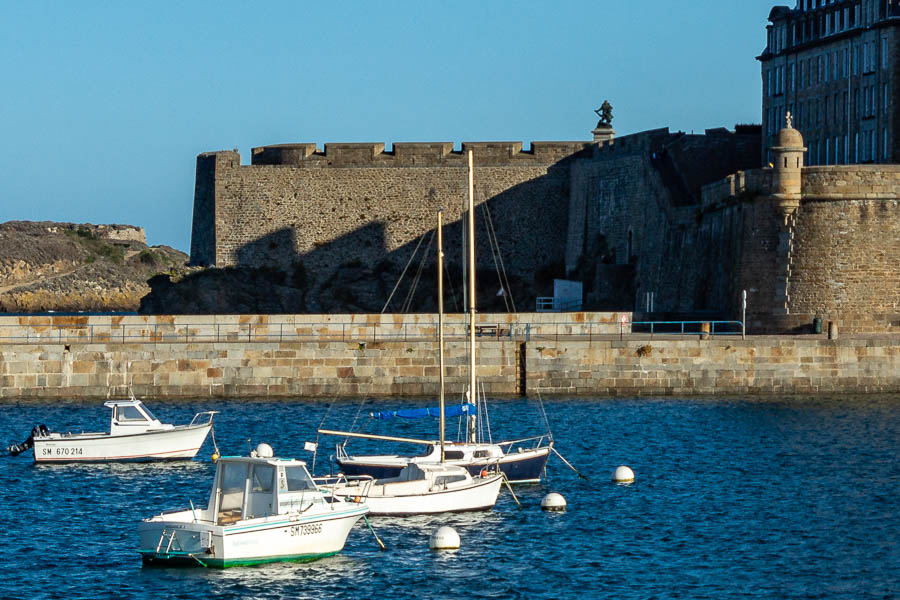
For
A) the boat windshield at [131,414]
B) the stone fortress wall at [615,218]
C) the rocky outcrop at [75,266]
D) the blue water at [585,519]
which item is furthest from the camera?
the rocky outcrop at [75,266]

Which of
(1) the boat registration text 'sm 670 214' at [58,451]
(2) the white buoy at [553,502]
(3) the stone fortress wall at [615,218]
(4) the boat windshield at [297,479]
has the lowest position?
(2) the white buoy at [553,502]

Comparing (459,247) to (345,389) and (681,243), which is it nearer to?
(681,243)

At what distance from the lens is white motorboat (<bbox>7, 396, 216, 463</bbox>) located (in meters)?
37.4

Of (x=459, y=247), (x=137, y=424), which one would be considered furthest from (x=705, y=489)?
(x=459, y=247)

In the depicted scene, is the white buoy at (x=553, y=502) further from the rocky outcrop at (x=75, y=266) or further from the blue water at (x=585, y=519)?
the rocky outcrop at (x=75, y=266)

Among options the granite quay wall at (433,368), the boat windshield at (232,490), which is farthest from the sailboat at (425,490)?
the granite quay wall at (433,368)

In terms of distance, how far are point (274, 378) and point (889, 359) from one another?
1704 cm

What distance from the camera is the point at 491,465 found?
33.3 m

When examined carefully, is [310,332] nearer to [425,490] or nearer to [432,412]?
[432,412]

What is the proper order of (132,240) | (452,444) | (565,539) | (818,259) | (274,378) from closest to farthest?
(565,539) → (452,444) → (274,378) → (818,259) → (132,240)

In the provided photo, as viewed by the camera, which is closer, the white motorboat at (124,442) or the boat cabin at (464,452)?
the boat cabin at (464,452)

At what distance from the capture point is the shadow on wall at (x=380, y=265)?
75312mm

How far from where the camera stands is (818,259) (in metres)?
51.3

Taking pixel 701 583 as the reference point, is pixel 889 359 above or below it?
above
